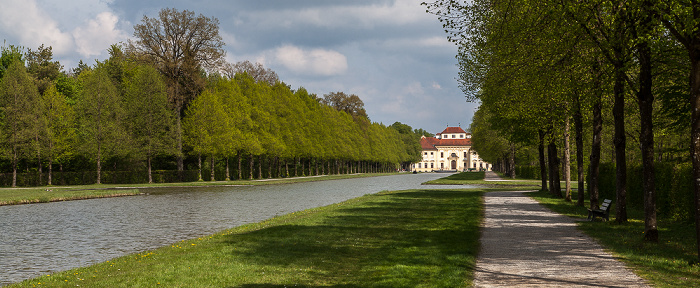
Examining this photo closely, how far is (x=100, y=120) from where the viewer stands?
197 ft

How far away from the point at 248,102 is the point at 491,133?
105ft

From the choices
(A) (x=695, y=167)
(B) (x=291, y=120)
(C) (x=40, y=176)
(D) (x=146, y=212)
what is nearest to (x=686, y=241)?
(A) (x=695, y=167)

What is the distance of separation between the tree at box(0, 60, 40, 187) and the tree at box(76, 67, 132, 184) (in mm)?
4764

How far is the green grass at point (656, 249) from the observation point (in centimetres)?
1014

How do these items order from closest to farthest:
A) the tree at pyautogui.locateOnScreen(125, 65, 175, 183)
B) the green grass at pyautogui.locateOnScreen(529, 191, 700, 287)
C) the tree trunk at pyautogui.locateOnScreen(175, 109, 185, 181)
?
1. the green grass at pyautogui.locateOnScreen(529, 191, 700, 287)
2. the tree at pyautogui.locateOnScreen(125, 65, 175, 183)
3. the tree trunk at pyautogui.locateOnScreen(175, 109, 185, 181)

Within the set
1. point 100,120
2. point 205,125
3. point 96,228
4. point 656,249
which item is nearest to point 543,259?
point 656,249

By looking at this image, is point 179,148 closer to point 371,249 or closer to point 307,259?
point 371,249

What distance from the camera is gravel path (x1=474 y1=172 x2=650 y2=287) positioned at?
976 centimetres

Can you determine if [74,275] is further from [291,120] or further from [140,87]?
[291,120]

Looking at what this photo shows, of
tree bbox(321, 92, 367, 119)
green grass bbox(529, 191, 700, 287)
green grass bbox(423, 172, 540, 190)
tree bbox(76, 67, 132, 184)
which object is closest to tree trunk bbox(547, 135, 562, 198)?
green grass bbox(423, 172, 540, 190)

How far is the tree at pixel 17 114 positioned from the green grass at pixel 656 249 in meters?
54.9

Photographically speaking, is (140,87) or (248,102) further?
(248,102)

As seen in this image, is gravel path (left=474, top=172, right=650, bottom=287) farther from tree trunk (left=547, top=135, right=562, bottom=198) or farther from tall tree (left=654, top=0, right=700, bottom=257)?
tree trunk (left=547, top=135, right=562, bottom=198)

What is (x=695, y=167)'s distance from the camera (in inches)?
444
